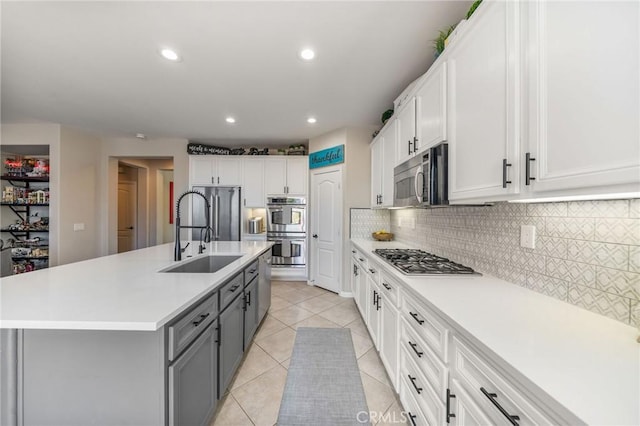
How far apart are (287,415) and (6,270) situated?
10.9 ft

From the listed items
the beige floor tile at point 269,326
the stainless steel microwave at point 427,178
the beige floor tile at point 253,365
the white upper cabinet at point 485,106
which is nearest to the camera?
the white upper cabinet at point 485,106

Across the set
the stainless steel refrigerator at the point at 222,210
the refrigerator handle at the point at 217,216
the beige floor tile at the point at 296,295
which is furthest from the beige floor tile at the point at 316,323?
the refrigerator handle at the point at 217,216

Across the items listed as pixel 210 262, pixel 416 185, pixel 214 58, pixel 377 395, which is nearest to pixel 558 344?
pixel 416 185

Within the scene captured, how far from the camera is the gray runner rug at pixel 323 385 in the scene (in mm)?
1536

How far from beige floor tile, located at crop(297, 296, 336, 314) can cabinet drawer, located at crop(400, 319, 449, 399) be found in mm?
1849

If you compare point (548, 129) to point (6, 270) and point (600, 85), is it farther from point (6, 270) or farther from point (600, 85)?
point (6, 270)

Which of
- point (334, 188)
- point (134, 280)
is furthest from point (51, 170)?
point (334, 188)

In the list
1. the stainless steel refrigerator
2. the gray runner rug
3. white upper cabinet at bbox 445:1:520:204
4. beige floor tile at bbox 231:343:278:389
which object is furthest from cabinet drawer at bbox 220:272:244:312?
the stainless steel refrigerator

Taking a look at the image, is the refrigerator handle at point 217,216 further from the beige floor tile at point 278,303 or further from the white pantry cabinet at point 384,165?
the white pantry cabinet at point 384,165

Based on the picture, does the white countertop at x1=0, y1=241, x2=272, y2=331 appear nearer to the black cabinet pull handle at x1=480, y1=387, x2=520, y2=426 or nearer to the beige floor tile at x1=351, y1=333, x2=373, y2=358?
the black cabinet pull handle at x1=480, y1=387, x2=520, y2=426

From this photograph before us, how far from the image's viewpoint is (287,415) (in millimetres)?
1546

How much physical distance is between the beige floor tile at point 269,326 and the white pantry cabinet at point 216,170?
271 centimetres

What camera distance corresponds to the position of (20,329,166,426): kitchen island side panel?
0.99 meters

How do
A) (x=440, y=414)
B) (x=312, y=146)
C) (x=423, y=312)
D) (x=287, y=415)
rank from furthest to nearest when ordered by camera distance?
1. (x=312, y=146)
2. (x=287, y=415)
3. (x=423, y=312)
4. (x=440, y=414)
